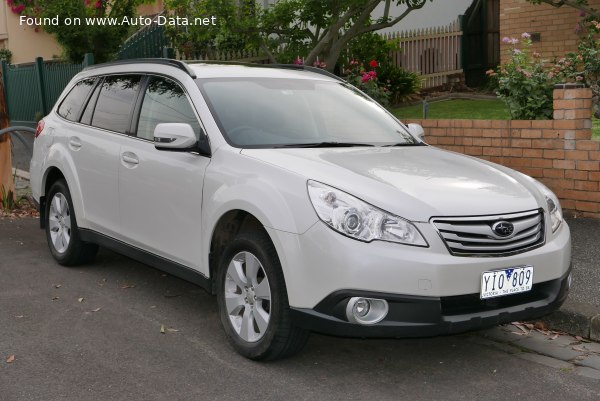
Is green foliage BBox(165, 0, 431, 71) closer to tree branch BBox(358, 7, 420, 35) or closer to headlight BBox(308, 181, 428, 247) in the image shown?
tree branch BBox(358, 7, 420, 35)

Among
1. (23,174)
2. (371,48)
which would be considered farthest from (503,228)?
(371,48)

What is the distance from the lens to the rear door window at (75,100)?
733 cm

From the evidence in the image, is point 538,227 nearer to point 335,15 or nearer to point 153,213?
point 153,213

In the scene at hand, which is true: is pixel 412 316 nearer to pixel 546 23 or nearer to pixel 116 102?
pixel 116 102

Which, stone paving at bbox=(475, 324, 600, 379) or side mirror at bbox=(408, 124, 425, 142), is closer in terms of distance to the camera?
stone paving at bbox=(475, 324, 600, 379)

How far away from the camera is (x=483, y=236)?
4.54 meters

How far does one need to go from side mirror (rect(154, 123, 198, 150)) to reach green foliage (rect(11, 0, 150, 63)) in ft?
32.5

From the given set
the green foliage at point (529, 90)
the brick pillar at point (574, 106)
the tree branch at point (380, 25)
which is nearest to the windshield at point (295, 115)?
the brick pillar at point (574, 106)

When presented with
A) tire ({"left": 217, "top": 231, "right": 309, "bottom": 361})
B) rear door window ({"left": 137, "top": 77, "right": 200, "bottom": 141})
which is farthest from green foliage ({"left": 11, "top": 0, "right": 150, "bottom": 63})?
tire ({"left": 217, "top": 231, "right": 309, "bottom": 361})

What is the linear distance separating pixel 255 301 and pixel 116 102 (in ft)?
8.41

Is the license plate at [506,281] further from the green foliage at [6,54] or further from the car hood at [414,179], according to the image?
the green foliage at [6,54]

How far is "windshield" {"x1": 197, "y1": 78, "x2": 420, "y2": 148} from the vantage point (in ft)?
18.2

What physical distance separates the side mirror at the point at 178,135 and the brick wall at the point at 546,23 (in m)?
11.3

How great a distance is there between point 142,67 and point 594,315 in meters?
3.70
